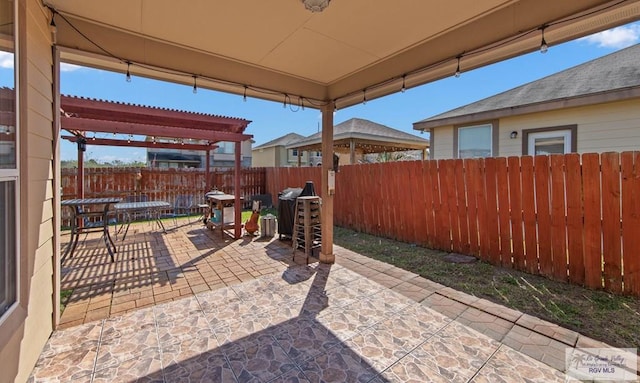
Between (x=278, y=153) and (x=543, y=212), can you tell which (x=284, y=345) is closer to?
(x=543, y=212)

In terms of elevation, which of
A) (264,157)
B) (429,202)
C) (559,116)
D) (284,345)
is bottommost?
(284,345)

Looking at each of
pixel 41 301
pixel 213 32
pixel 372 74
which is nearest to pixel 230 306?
pixel 41 301

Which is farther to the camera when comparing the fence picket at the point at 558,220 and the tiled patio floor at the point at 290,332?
the fence picket at the point at 558,220

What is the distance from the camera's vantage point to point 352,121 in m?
11.5

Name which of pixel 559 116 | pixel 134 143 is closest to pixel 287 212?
pixel 134 143

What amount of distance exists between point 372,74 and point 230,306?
3.17m

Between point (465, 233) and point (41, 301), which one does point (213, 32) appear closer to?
point (41, 301)

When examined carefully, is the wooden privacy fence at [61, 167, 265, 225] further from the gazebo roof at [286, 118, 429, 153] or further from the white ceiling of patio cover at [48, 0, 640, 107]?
the white ceiling of patio cover at [48, 0, 640, 107]

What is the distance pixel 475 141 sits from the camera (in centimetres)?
681

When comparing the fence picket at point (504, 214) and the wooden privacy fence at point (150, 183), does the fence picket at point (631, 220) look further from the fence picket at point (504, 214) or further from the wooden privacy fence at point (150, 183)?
the wooden privacy fence at point (150, 183)

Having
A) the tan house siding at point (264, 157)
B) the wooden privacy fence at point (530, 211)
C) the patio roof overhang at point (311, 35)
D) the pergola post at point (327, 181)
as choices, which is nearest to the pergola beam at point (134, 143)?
the patio roof overhang at point (311, 35)

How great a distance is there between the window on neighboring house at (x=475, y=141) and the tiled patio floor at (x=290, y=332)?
14.6 feet

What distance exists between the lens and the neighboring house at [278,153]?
19266 mm

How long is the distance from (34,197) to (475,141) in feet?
25.4
